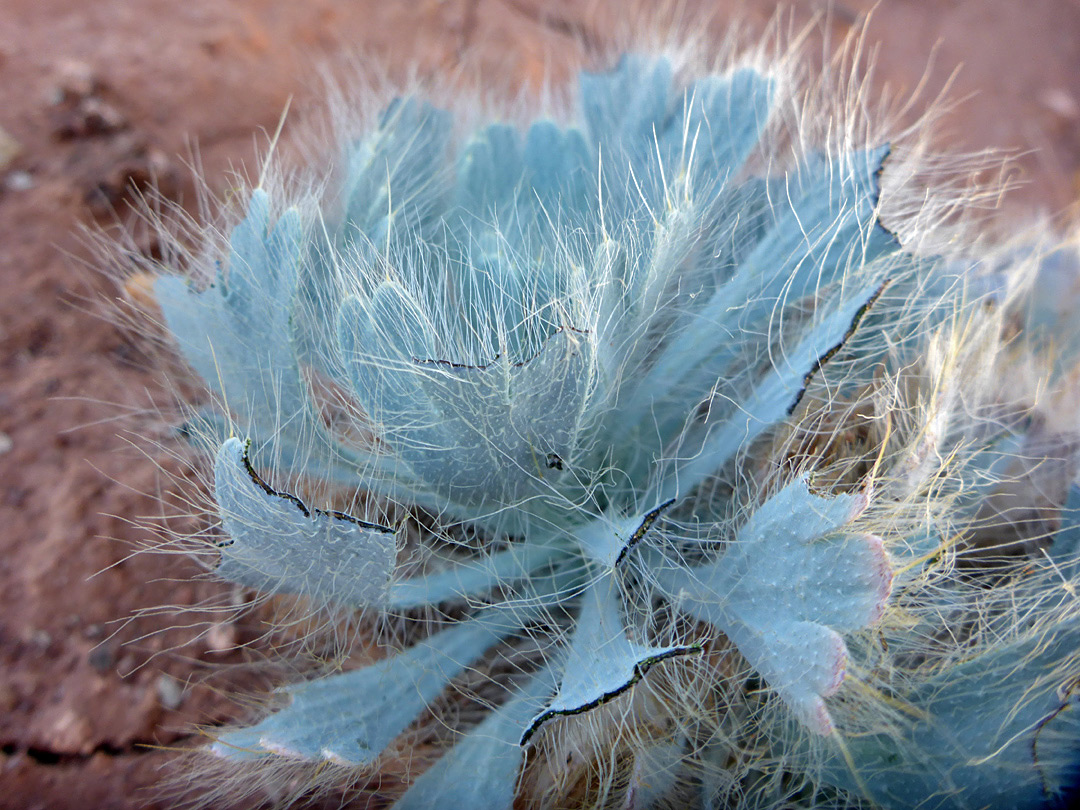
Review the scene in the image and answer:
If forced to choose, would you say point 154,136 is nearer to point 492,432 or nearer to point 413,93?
point 413,93

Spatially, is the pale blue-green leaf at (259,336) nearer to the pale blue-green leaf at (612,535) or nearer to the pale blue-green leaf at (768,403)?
the pale blue-green leaf at (612,535)

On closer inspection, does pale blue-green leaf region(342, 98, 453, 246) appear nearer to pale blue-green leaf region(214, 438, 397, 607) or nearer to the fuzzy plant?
the fuzzy plant

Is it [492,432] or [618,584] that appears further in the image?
[618,584]

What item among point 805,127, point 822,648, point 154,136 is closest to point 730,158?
point 805,127

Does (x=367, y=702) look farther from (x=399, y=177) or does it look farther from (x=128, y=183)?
(x=128, y=183)

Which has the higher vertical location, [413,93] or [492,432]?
[413,93]

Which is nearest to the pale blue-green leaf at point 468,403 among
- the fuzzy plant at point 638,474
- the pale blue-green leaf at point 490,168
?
the fuzzy plant at point 638,474
